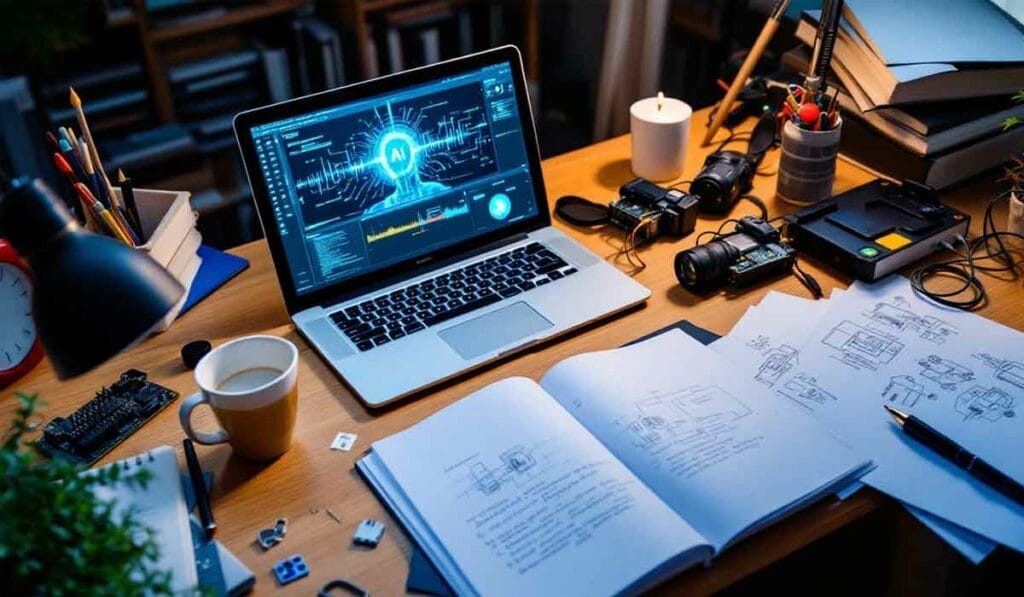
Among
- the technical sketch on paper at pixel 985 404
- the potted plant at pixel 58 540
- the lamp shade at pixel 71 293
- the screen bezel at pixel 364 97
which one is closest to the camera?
the potted plant at pixel 58 540

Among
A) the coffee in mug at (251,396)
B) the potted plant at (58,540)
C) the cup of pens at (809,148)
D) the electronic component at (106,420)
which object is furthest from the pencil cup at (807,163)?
the potted plant at (58,540)

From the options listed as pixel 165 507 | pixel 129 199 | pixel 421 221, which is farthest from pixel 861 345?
pixel 129 199

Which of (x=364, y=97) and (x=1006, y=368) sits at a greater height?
(x=364, y=97)

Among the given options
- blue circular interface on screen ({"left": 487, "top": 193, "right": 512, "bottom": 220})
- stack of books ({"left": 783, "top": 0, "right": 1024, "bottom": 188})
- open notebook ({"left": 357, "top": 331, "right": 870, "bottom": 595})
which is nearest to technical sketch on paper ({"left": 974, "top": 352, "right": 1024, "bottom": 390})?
open notebook ({"left": 357, "top": 331, "right": 870, "bottom": 595})

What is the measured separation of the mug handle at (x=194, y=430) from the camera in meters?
0.95

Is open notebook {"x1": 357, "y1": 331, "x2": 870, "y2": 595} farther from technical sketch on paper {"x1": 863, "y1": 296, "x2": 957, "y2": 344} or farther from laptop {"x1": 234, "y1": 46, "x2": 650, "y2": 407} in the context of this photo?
technical sketch on paper {"x1": 863, "y1": 296, "x2": 957, "y2": 344}

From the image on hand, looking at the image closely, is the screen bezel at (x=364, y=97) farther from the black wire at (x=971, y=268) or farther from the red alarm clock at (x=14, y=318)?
the black wire at (x=971, y=268)

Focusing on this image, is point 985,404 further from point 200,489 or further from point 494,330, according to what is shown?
point 200,489

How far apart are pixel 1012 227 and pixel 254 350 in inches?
38.2

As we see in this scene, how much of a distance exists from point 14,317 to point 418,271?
47cm

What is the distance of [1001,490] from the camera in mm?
909

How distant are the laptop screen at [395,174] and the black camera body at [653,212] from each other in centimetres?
13

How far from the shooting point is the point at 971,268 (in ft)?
4.00

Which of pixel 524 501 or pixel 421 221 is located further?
pixel 421 221
